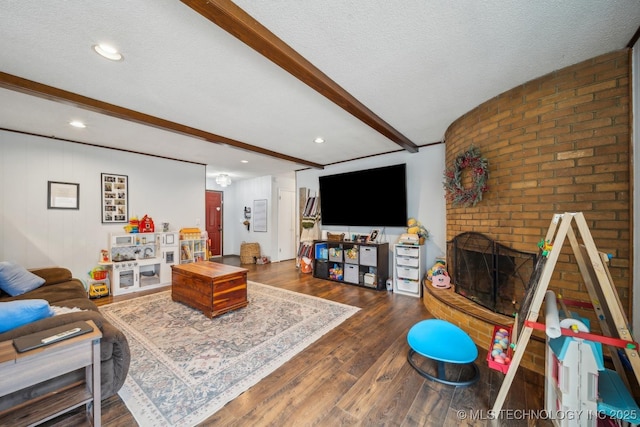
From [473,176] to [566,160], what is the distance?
2.40 feet

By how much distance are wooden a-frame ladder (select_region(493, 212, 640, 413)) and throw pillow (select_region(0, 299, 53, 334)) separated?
9.44 ft

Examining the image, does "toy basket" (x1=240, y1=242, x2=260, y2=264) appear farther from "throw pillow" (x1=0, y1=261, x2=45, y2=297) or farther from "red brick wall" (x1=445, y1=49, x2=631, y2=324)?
"red brick wall" (x1=445, y1=49, x2=631, y2=324)

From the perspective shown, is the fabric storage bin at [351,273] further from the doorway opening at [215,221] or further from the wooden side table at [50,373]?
the doorway opening at [215,221]

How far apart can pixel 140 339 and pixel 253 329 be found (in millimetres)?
1093

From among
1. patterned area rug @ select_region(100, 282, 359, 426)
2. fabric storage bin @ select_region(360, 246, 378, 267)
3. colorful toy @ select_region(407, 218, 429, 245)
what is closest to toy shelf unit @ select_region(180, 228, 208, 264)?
patterned area rug @ select_region(100, 282, 359, 426)

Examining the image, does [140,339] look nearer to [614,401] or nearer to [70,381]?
[70,381]

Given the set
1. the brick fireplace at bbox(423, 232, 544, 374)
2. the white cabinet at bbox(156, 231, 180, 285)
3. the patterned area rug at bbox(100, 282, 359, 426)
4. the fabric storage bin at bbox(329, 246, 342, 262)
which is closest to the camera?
the patterned area rug at bbox(100, 282, 359, 426)

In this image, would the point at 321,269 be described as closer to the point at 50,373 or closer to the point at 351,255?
the point at 351,255

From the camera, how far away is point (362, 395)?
5.59 ft

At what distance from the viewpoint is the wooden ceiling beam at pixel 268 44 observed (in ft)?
4.22

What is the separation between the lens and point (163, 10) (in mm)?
1382

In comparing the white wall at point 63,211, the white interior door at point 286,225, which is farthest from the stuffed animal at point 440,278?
the white wall at point 63,211

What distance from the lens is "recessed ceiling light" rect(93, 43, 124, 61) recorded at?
1.67m

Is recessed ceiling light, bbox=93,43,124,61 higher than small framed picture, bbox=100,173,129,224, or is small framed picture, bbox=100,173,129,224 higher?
recessed ceiling light, bbox=93,43,124,61
